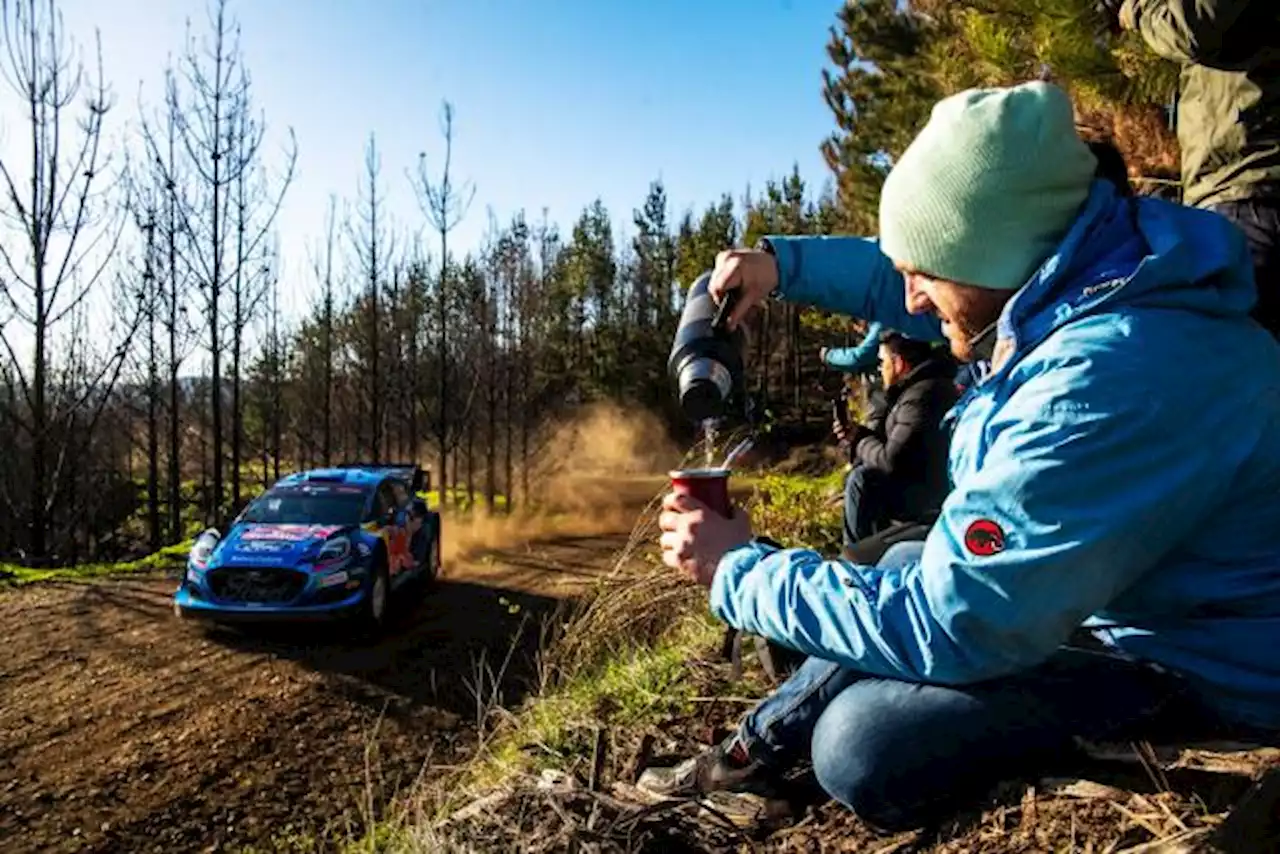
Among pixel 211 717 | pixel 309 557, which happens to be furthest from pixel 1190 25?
pixel 309 557

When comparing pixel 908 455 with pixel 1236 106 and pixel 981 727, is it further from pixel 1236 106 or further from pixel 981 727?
pixel 981 727

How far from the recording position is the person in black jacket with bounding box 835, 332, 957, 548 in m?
5.45

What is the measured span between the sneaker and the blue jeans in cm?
32

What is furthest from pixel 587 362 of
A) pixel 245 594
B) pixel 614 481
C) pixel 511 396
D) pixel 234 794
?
pixel 234 794

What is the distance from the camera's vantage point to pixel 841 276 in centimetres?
266

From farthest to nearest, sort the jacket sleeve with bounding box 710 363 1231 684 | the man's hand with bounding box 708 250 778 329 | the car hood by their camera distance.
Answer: the car hood
the man's hand with bounding box 708 250 778 329
the jacket sleeve with bounding box 710 363 1231 684

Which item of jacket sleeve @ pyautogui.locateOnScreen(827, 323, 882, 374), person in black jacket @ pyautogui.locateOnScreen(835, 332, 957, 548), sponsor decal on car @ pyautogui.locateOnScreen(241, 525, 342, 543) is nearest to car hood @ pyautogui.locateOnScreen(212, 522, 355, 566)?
sponsor decal on car @ pyautogui.locateOnScreen(241, 525, 342, 543)

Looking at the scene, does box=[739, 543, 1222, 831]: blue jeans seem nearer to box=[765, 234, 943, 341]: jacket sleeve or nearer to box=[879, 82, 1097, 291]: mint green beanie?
box=[879, 82, 1097, 291]: mint green beanie

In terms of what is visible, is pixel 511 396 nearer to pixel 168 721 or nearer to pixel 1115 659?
pixel 168 721

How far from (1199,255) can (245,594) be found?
9915 millimetres

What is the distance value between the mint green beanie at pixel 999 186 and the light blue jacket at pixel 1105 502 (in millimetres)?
69

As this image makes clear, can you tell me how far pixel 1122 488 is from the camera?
1.56 meters

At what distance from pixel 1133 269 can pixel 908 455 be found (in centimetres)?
383

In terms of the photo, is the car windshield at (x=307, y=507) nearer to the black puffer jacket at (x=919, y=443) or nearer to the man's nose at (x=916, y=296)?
the black puffer jacket at (x=919, y=443)
